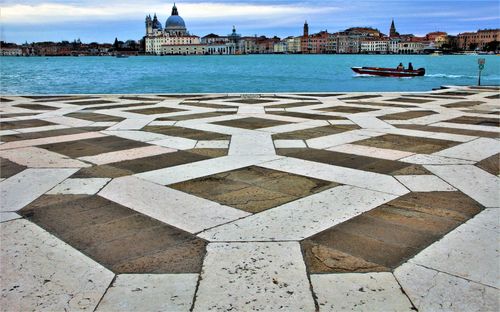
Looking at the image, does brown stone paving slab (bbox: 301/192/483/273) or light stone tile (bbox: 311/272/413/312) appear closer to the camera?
light stone tile (bbox: 311/272/413/312)

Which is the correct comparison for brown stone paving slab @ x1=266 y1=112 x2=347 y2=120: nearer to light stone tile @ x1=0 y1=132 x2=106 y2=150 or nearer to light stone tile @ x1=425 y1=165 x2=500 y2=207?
light stone tile @ x1=0 y1=132 x2=106 y2=150

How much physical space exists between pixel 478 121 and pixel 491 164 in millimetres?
4996

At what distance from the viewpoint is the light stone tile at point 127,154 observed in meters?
7.47

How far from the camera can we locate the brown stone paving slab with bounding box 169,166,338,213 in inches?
211

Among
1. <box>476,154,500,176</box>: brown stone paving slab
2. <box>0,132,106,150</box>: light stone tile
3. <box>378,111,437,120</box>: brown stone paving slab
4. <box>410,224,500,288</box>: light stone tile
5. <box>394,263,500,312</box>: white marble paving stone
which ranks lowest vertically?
<box>394,263,500,312</box>: white marble paving stone

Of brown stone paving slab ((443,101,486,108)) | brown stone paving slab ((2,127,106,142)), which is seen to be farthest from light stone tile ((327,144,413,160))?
brown stone paving slab ((443,101,486,108))

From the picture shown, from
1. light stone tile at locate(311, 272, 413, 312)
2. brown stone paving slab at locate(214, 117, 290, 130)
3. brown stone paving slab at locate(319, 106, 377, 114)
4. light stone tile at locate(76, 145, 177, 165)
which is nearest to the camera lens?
light stone tile at locate(311, 272, 413, 312)

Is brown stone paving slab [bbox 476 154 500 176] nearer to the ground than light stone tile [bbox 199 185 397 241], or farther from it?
farther from it

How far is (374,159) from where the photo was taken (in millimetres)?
7426

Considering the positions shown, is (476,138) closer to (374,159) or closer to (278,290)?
(374,159)

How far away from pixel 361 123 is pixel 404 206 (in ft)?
20.8

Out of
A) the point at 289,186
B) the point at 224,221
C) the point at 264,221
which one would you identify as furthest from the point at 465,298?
the point at 289,186

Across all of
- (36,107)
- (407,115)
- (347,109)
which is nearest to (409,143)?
(407,115)

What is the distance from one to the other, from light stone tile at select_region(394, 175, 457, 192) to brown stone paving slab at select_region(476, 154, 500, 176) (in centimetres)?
105
